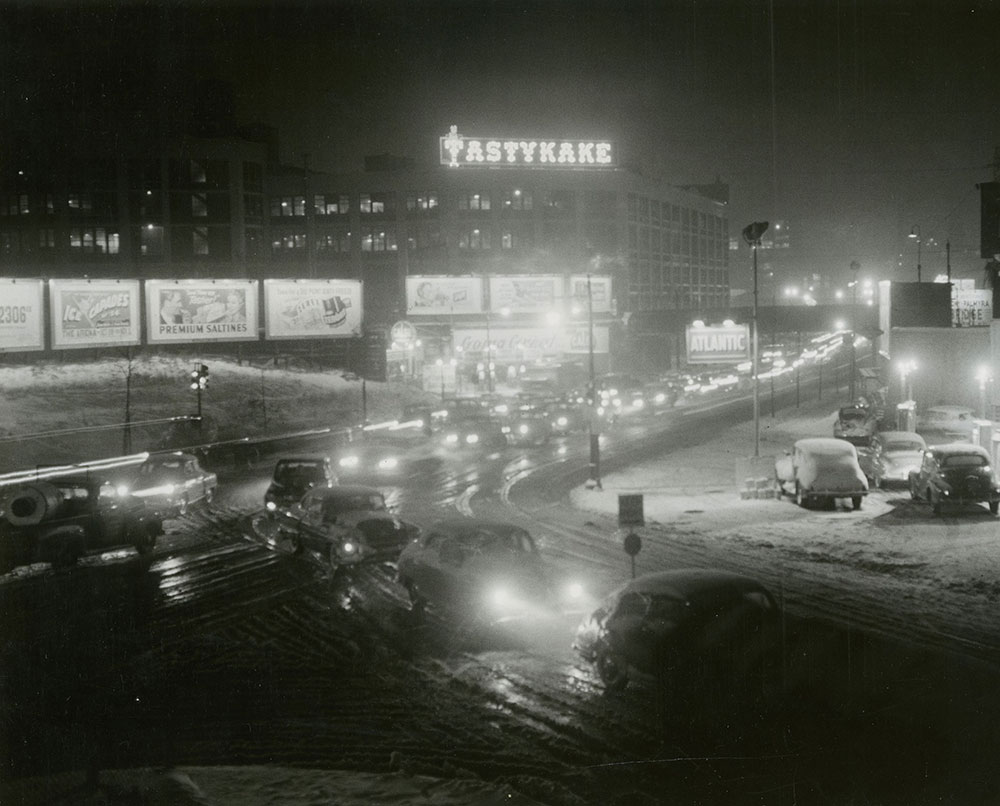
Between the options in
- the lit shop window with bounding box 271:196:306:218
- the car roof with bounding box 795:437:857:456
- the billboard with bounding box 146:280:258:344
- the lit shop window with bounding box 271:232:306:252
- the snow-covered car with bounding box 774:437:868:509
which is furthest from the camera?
the lit shop window with bounding box 271:232:306:252

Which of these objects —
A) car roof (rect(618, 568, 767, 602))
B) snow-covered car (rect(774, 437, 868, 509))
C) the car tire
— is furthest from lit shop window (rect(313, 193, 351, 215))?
the car tire

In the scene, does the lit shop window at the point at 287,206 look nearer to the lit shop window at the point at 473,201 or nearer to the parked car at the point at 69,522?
the lit shop window at the point at 473,201

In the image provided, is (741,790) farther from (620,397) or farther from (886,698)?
(620,397)

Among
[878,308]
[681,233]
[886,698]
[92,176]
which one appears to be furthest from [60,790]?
[681,233]

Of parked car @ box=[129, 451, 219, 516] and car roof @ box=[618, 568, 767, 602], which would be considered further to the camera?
parked car @ box=[129, 451, 219, 516]

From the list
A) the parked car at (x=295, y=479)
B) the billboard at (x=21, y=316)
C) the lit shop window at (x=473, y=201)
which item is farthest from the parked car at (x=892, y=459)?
the lit shop window at (x=473, y=201)

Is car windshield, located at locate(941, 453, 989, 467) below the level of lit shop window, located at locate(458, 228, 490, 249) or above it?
below

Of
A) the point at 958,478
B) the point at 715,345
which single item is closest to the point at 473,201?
the point at 715,345

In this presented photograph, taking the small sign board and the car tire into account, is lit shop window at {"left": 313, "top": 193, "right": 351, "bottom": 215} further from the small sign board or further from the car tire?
the car tire
